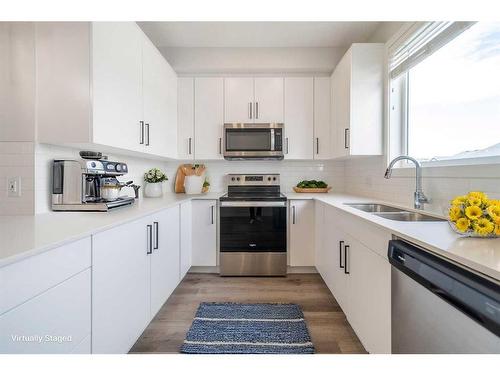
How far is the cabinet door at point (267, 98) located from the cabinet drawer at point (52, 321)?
8.20 ft

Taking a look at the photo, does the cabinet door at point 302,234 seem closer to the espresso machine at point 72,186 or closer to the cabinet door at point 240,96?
the cabinet door at point 240,96

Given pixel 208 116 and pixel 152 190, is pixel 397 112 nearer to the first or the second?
pixel 208 116

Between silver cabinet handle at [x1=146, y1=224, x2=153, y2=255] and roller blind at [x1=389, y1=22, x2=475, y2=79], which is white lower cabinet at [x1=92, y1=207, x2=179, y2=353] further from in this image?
roller blind at [x1=389, y1=22, x2=475, y2=79]

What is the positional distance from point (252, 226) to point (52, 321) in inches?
80.7

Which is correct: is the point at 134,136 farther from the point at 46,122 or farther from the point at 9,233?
the point at 9,233

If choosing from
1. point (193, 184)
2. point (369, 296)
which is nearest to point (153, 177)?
point (193, 184)

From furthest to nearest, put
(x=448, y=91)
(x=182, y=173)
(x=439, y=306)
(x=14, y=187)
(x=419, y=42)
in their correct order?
(x=182, y=173)
(x=419, y=42)
(x=448, y=91)
(x=14, y=187)
(x=439, y=306)

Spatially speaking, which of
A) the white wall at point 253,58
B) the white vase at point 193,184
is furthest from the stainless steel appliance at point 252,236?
the white wall at point 253,58

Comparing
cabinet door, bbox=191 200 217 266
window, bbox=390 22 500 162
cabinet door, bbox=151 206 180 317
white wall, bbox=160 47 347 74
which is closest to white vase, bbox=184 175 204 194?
cabinet door, bbox=191 200 217 266

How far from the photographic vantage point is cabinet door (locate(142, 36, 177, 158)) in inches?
93.3

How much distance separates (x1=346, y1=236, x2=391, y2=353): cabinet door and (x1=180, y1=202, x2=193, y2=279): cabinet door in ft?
5.05

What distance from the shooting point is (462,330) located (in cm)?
84

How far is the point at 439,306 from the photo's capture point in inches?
37.1
